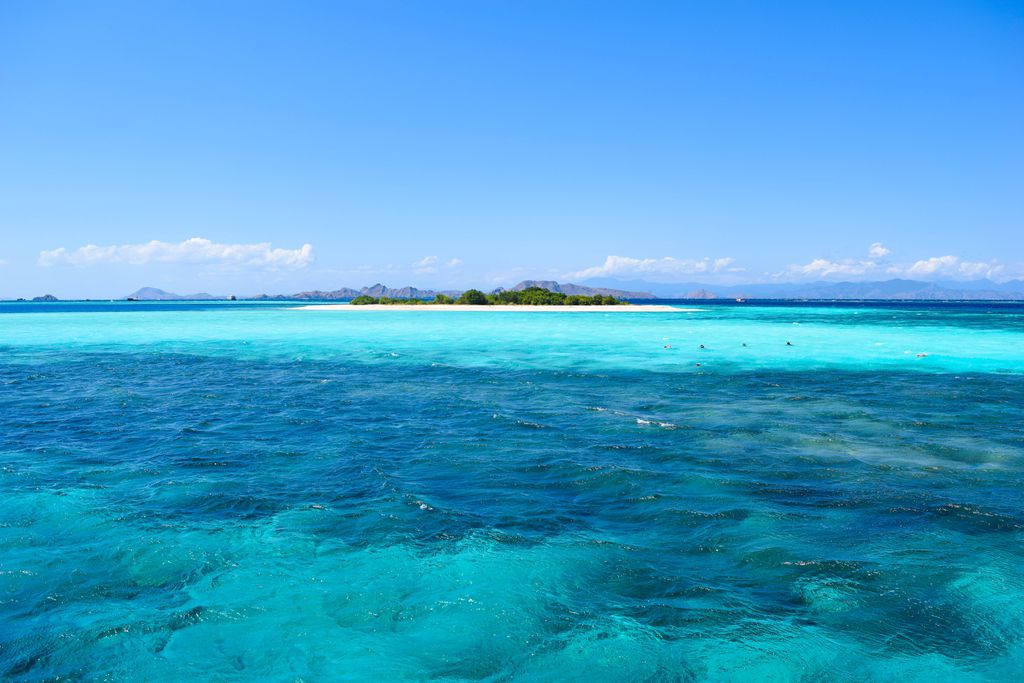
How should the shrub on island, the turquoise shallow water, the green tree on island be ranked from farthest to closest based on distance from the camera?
the green tree on island, the shrub on island, the turquoise shallow water

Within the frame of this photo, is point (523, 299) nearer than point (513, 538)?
No

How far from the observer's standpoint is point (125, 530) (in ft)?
27.5

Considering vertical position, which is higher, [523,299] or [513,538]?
[523,299]

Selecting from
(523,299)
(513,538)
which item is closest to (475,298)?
(523,299)

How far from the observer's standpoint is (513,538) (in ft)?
26.8

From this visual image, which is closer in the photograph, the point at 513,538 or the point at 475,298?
the point at 513,538

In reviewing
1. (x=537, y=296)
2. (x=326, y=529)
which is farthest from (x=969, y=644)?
(x=537, y=296)

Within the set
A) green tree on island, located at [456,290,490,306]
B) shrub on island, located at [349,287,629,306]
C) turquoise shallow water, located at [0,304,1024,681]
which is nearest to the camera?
turquoise shallow water, located at [0,304,1024,681]

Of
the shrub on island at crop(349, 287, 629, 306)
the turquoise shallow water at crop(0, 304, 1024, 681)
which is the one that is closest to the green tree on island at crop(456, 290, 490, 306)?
the shrub on island at crop(349, 287, 629, 306)

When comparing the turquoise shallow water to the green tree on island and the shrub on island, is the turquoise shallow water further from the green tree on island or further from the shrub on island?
the green tree on island

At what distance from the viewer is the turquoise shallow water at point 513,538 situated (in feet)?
18.8

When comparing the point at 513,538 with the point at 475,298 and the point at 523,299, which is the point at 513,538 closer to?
the point at 523,299

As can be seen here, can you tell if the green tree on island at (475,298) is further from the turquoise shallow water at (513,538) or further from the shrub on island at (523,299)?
the turquoise shallow water at (513,538)

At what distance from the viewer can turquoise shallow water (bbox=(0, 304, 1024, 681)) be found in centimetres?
573
